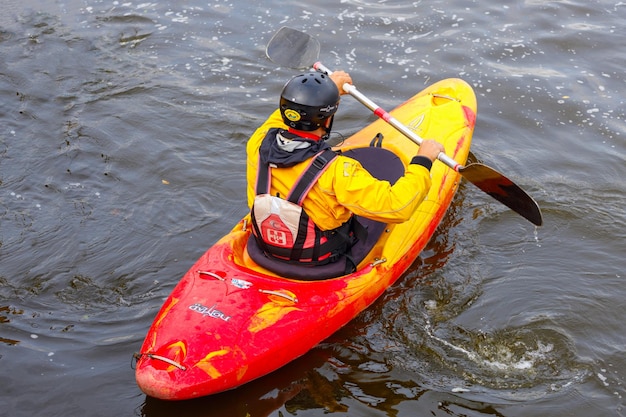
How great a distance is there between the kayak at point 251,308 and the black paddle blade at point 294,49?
87cm

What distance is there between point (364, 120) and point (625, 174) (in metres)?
2.47

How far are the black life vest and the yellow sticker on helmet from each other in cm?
22

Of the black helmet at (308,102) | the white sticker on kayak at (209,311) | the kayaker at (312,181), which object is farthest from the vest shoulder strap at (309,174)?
the white sticker on kayak at (209,311)

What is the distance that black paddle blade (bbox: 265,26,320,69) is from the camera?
5598 mm

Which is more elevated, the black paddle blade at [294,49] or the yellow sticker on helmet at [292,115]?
the yellow sticker on helmet at [292,115]

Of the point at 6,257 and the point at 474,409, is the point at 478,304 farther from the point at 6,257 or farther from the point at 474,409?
the point at 6,257

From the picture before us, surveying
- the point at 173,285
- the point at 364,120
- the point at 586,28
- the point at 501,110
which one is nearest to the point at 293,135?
the point at 173,285

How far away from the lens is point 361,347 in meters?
4.46

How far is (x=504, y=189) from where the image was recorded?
468cm

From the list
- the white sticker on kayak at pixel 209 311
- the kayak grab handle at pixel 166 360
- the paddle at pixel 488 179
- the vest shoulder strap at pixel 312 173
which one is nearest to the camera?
the kayak grab handle at pixel 166 360

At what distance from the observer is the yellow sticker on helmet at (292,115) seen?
3832 millimetres

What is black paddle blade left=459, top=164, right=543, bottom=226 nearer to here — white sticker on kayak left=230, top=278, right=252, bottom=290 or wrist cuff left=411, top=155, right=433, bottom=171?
wrist cuff left=411, top=155, right=433, bottom=171

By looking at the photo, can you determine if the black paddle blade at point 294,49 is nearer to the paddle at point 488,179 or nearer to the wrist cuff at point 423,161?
the paddle at point 488,179

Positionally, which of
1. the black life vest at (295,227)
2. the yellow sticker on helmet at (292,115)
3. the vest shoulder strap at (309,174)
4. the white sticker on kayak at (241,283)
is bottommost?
the white sticker on kayak at (241,283)
